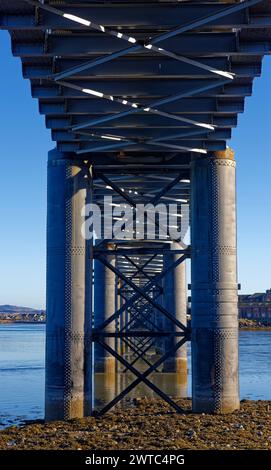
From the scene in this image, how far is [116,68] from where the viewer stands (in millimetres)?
15164

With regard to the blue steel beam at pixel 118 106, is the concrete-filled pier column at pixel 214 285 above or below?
below

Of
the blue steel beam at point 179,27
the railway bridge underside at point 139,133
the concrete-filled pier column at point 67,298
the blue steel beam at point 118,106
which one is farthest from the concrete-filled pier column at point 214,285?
the blue steel beam at point 179,27

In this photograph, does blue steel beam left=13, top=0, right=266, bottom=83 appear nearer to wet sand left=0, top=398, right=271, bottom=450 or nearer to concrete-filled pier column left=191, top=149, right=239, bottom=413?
concrete-filled pier column left=191, top=149, right=239, bottom=413

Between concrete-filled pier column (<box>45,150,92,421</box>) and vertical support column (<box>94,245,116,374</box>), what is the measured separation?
19.3 metres

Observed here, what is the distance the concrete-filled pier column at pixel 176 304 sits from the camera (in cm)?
3834

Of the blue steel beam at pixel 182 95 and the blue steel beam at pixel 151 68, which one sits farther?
the blue steel beam at pixel 182 95

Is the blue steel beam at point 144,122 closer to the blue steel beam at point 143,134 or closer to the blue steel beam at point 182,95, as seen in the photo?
the blue steel beam at point 143,134

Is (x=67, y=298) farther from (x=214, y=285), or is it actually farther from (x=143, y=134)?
(x=143, y=134)

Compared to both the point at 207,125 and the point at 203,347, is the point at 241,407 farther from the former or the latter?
the point at 207,125

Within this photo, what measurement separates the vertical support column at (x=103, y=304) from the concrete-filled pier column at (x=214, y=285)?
19.7m

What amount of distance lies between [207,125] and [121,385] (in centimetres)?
1885

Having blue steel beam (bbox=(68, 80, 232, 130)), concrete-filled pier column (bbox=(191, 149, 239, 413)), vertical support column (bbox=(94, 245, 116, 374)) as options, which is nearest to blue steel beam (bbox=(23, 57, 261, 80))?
blue steel beam (bbox=(68, 80, 232, 130))

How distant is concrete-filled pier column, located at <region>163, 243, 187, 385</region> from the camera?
3834 cm

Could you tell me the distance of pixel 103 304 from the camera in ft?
130
